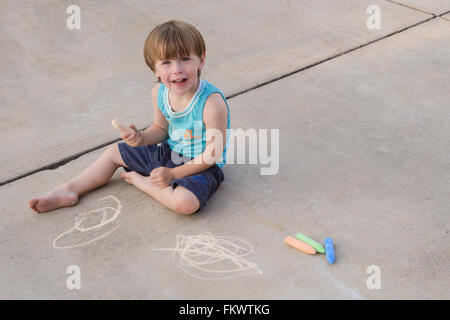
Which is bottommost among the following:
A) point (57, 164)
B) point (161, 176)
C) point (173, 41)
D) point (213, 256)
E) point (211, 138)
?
point (213, 256)

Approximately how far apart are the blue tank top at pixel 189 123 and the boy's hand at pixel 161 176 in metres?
0.18

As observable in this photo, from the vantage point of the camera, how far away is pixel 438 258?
2.56 m

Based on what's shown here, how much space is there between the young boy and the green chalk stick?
1.51 feet

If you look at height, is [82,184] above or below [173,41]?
below

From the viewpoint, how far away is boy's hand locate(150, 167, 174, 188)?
2797mm

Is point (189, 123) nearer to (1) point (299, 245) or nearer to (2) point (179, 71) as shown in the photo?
(2) point (179, 71)

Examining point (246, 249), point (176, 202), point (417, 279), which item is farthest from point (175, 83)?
point (417, 279)

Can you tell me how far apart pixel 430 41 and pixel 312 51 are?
34.0 inches

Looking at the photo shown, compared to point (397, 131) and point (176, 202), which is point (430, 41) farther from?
point (176, 202)

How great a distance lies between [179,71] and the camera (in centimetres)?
272

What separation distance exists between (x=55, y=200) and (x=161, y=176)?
50 centimetres

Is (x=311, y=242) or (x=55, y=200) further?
(x=55, y=200)

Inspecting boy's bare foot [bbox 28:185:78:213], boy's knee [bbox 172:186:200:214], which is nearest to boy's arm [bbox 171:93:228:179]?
boy's knee [bbox 172:186:200:214]

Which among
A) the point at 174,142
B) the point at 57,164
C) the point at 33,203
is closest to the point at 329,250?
the point at 174,142
